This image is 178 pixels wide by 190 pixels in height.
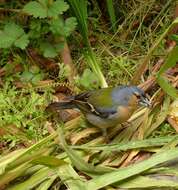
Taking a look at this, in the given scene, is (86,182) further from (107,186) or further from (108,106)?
(108,106)

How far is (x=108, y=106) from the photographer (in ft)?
13.0

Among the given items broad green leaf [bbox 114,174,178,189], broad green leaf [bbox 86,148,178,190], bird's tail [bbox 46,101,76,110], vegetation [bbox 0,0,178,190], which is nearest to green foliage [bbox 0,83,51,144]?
vegetation [bbox 0,0,178,190]

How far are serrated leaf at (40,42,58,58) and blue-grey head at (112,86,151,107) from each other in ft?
2.50

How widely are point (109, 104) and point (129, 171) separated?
0.63 metres

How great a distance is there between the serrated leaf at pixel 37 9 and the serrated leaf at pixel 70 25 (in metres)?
0.24

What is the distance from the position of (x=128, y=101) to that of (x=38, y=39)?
110 centimetres

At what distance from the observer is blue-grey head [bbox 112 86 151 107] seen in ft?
12.7

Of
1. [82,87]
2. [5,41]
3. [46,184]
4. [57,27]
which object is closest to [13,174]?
[46,184]

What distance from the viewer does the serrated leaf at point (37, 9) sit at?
420 centimetres

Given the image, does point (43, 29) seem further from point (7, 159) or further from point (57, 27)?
Answer: point (7, 159)

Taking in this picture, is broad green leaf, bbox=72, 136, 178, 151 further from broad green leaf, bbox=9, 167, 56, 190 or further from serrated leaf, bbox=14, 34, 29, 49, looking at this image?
serrated leaf, bbox=14, 34, 29, 49

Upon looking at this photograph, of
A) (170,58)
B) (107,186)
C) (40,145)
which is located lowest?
(107,186)

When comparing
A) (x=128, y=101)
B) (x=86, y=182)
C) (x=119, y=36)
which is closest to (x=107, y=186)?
(x=86, y=182)

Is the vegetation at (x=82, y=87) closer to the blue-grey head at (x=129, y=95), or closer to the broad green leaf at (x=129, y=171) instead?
the broad green leaf at (x=129, y=171)
